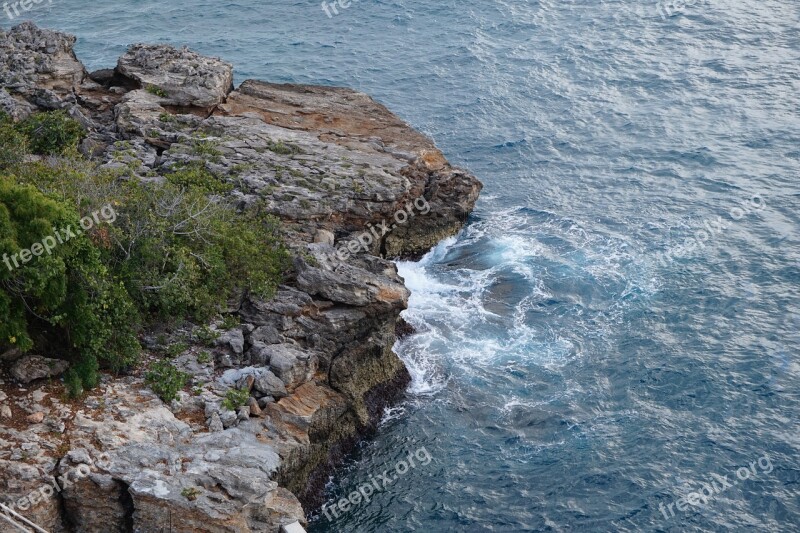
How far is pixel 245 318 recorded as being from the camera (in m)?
39.6

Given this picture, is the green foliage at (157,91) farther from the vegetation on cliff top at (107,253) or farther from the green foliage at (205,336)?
the green foliage at (205,336)

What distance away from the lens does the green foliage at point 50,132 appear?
4700cm

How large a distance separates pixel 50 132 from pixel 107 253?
49.5ft

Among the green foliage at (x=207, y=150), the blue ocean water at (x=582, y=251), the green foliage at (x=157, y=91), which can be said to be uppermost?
the green foliage at (x=157, y=91)

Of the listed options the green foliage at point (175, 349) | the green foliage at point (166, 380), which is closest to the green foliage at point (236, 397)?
the green foliage at point (166, 380)

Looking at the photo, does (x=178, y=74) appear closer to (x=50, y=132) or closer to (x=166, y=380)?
(x=50, y=132)

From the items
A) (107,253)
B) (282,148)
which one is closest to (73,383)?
(107,253)

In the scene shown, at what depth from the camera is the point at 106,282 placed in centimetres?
3400

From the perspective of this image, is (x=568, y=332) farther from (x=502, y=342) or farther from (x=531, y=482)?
(x=531, y=482)

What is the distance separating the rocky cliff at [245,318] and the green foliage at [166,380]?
18.3 inches

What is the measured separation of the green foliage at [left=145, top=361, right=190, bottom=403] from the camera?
34.3 meters

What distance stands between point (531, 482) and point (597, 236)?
72.8 feet

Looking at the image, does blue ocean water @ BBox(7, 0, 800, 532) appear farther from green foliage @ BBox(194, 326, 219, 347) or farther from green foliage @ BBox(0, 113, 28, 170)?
green foliage @ BBox(0, 113, 28, 170)

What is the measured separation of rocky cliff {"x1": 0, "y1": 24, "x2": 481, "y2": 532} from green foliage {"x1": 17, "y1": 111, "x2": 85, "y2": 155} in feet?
3.97
